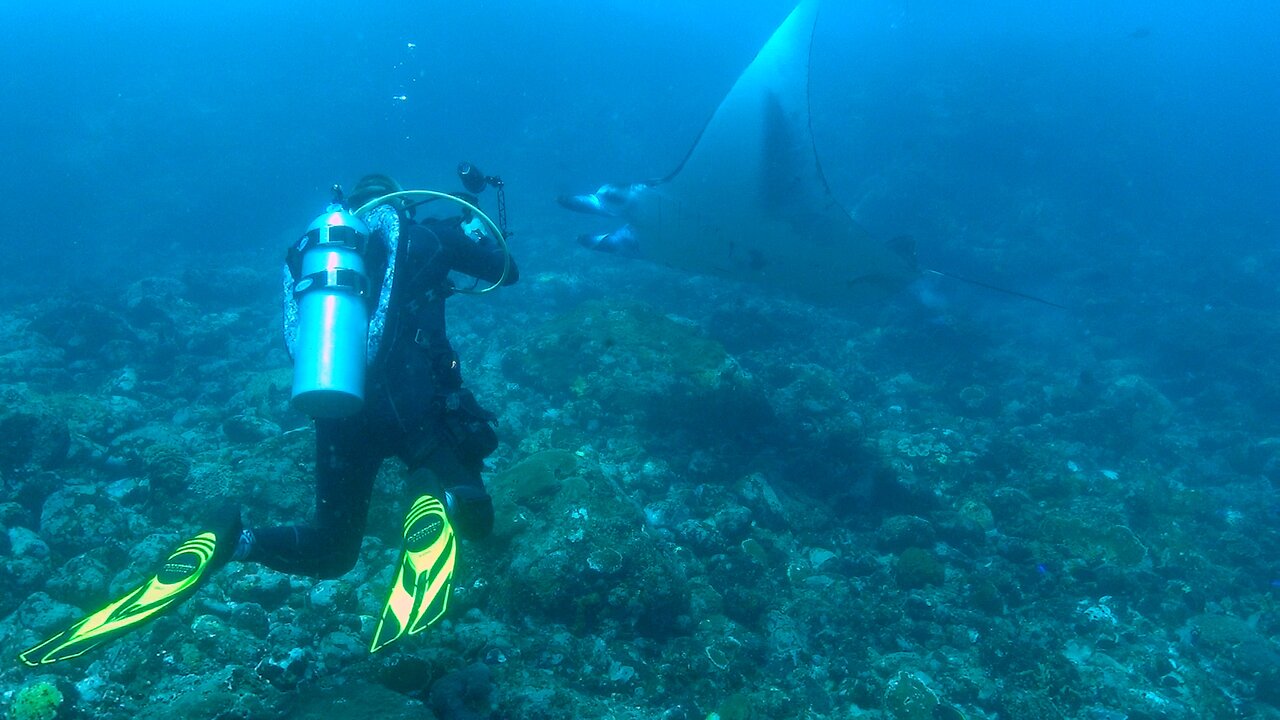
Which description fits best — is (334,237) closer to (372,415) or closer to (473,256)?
(473,256)

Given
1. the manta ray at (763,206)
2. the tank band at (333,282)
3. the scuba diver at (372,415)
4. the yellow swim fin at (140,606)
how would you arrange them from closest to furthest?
the yellow swim fin at (140,606) → the scuba diver at (372,415) → the tank band at (333,282) → the manta ray at (763,206)

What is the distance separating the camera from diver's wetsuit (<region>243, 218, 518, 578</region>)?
275cm

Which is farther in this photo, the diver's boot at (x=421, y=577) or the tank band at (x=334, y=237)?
the tank band at (x=334, y=237)

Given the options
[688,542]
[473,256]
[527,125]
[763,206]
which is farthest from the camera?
[527,125]

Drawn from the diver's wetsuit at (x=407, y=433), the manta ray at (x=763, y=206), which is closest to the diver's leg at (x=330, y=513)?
the diver's wetsuit at (x=407, y=433)

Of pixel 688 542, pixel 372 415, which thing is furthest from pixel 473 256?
pixel 688 542

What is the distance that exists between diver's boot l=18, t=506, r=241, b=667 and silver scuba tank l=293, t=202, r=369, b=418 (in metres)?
0.74

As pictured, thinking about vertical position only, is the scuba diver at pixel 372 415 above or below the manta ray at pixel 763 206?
below

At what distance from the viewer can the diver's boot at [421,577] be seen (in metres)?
2.43

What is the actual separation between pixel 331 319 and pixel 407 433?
2.10 feet

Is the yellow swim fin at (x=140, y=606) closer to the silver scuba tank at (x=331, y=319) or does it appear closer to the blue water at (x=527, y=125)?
the silver scuba tank at (x=331, y=319)

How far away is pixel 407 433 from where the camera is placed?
281cm

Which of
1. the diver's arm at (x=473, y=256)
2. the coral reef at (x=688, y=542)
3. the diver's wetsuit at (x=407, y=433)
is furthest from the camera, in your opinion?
the coral reef at (x=688, y=542)

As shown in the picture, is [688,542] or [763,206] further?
[763,206]
